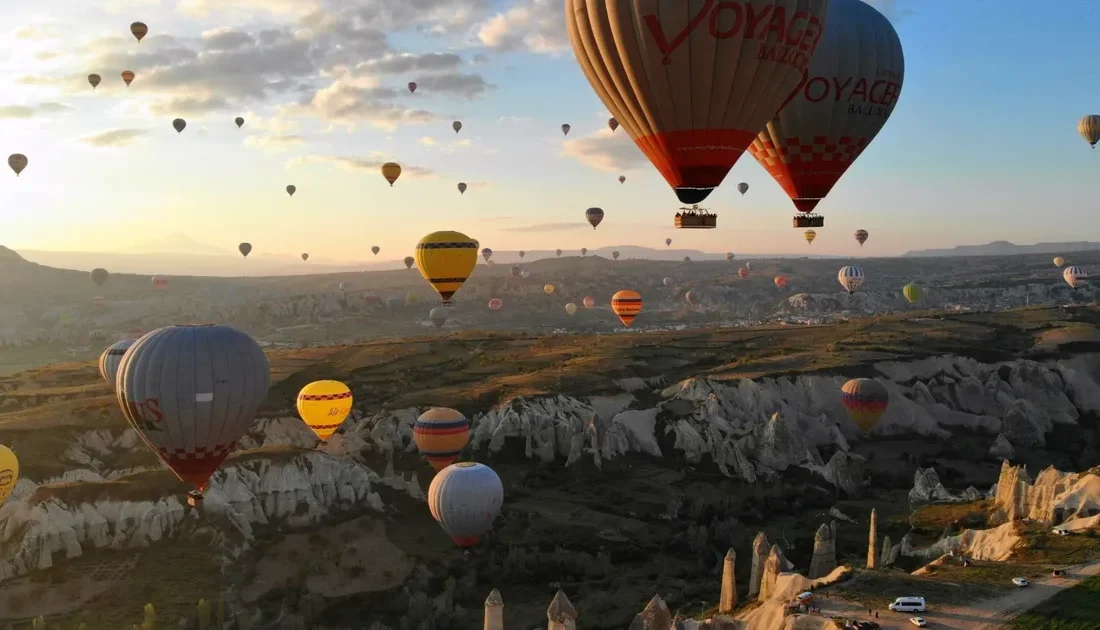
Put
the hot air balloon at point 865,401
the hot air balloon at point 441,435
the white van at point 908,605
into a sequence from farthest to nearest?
the hot air balloon at point 865,401, the hot air balloon at point 441,435, the white van at point 908,605

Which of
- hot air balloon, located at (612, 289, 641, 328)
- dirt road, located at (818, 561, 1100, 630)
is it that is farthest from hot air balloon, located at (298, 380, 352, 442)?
hot air balloon, located at (612, 289, 641, 328)

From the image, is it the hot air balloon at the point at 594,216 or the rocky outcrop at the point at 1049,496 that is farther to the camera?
the hot air balloon at the point at 594,216

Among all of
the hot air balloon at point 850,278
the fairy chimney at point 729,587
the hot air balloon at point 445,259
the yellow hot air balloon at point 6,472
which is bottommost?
the fairy chimney at point 729,587

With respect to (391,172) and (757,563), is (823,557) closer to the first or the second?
(757,563)

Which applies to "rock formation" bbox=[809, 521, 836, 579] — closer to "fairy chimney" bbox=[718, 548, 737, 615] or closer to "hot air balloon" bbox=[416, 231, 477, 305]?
"fairy chimney" bbox=[718, 548, 737, 615]

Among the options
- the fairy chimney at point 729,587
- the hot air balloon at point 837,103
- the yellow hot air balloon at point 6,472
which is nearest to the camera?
the hot air balloon at point 837,103

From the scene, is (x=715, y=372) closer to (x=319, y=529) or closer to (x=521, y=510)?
(x=521, y=510)

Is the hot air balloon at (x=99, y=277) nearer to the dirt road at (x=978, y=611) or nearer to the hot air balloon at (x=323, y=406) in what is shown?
the hot air balloon at (x=323, y=406)

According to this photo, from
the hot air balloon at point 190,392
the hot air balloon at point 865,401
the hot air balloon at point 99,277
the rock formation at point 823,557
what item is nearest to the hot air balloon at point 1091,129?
the hot air balloon at point 865,401
